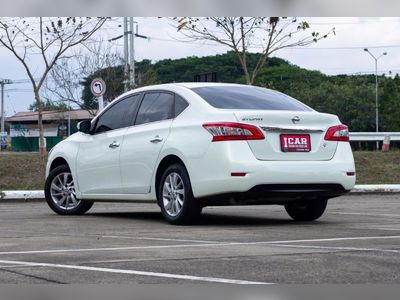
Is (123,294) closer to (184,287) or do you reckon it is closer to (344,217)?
(184,287)

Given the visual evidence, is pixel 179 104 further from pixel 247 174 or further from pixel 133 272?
pixel 133 272

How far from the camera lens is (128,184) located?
31.4 ft

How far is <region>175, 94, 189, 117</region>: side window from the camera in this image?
8.97 m

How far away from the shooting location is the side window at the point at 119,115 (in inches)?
390

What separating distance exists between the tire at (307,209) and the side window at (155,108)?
1872mm

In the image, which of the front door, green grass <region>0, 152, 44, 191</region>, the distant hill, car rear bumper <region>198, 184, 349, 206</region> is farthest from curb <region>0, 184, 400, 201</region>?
the distant hill

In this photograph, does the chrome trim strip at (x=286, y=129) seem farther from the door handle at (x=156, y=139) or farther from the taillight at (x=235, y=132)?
the door handle at (x=156, y=139)

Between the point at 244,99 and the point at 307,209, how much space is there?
162 cm

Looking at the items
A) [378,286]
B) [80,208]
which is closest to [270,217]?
[80,208]

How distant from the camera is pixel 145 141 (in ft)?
30.6

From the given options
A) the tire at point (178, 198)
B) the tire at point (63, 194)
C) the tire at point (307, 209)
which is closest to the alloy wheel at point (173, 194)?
A: the tire at point (178, 198)

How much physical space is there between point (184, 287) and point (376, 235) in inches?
128

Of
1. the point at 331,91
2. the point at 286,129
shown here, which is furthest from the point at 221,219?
the point at 331,91

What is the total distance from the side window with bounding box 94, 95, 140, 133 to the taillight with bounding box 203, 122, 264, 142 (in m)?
1.88
